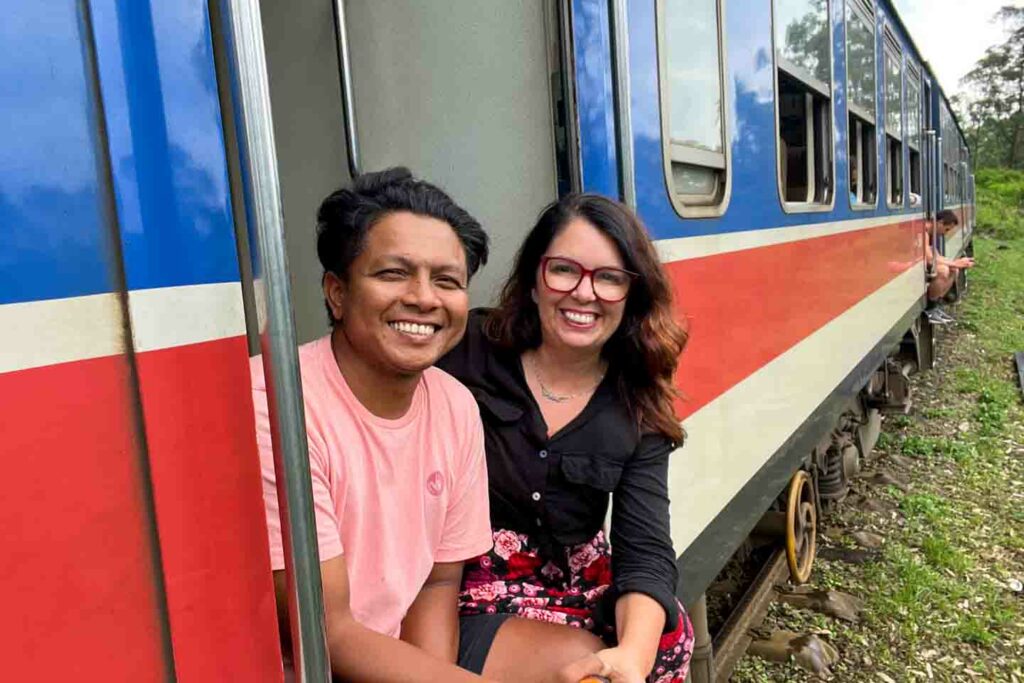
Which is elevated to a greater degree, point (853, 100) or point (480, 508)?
point (853, 100)

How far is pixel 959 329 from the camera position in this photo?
1277cm

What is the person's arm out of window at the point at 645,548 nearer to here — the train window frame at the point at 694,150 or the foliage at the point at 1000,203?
the train window frame at the point at 694,150

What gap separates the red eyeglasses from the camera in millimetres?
1933

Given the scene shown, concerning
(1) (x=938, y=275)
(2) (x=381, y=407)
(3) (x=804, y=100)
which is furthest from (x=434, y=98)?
(1) (x=938, y=275)

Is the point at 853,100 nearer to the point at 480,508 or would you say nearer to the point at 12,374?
the point at 480,508

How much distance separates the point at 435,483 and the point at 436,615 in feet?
0.94

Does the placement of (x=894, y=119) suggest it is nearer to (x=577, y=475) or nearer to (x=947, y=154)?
(x=577, y=475)

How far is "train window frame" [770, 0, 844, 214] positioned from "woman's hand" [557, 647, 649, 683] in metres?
2.01

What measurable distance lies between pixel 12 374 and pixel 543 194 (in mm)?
1313

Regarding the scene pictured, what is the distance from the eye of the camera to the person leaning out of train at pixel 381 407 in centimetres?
153

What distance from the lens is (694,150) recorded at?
2.62 meters

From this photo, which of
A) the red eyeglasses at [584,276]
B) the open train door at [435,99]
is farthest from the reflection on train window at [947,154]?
the red eyeglasses at [584,276]

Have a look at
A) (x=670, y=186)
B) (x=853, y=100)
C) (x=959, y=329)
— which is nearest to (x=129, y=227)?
(x=670, y=186)

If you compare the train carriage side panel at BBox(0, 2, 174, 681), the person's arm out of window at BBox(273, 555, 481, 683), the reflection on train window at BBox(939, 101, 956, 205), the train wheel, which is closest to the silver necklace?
the person's arm out of window at BBox(273, 555, 481, 683)
